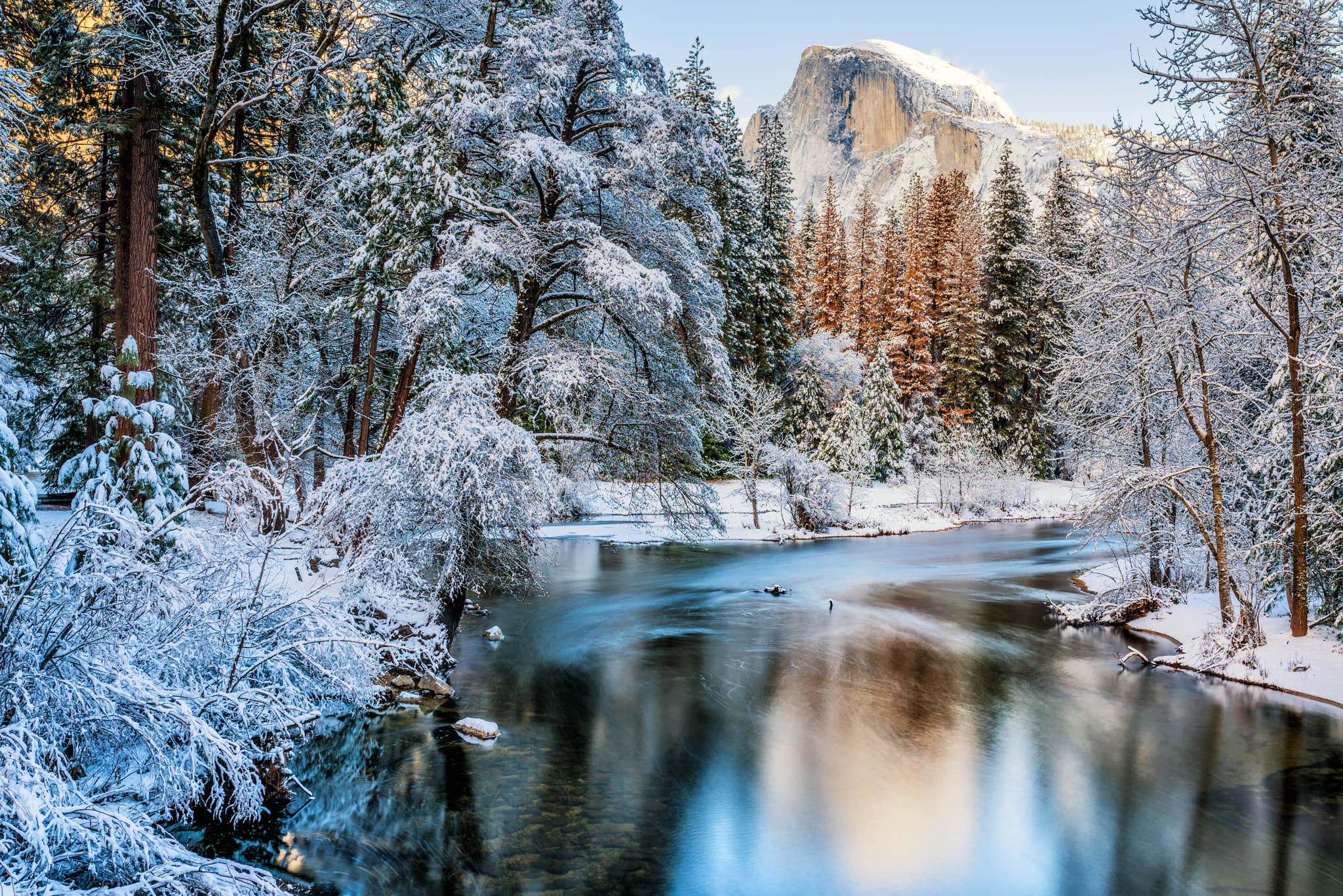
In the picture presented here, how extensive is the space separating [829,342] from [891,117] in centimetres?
12215

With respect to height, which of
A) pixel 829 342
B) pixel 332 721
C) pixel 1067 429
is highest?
pixel 829 342

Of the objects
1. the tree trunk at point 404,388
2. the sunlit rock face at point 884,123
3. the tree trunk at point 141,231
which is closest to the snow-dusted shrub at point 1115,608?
the tree trunk at point 404,388

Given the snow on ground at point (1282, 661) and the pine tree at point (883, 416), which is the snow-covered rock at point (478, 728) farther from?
the pine tree at point (883, 416)

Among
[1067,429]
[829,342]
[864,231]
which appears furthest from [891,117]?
[1067,429]

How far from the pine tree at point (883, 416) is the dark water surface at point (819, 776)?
71.2ft

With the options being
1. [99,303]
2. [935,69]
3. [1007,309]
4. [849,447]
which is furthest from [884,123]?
[99,303]

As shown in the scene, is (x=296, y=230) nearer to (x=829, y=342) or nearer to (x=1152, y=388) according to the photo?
(x=1152, y=388)

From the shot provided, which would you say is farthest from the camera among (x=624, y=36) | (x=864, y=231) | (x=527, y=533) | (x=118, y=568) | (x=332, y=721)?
(x=864, y=231)

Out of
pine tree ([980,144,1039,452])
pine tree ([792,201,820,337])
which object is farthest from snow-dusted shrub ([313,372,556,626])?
pine tree ([980,144,1039,452])

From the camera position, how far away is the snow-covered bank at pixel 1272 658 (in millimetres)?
9969

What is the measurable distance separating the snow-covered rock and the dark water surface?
0.52 ft

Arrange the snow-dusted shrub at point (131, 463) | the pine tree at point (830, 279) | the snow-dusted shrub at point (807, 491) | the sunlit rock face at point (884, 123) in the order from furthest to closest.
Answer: the sunlit rock face at point (884, 123), the pine tree at point (830, 279), the snow-dusted shrub at point (807, 491), the snow-dusted shrub at point (131, 463)

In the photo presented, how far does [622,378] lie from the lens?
11477mm

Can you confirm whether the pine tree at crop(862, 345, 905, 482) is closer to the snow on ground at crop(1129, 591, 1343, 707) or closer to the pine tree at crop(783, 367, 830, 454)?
the pine tree at crop(783, 367, 830, 454)
